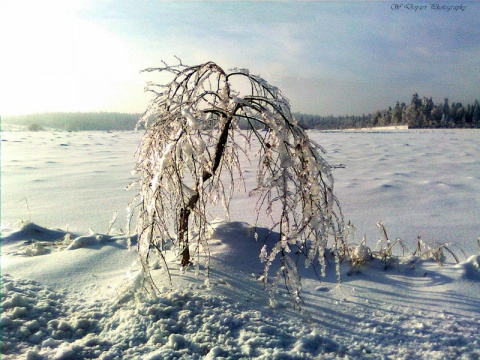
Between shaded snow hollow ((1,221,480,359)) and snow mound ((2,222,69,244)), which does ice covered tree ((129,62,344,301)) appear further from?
snow mound ((2,222,69,244))

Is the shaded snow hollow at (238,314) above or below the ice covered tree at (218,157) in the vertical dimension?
below

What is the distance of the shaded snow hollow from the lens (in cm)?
199

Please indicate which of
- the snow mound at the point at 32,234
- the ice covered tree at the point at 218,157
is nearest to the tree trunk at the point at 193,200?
the ice covered tree at the point at 218,157

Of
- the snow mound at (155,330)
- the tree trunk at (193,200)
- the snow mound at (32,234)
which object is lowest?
the snow mound at (155,330)

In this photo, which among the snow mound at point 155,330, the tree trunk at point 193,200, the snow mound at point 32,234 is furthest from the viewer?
A: the snow mound at point 32,234

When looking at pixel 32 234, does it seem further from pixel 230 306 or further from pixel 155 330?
pixel 230 306

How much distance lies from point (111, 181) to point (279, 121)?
599 centimetres

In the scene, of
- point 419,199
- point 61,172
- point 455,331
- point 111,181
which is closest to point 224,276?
point 455,331

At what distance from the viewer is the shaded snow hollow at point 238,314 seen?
1.99m

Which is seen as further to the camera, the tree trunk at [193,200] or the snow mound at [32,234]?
the snow mound at [32,234]

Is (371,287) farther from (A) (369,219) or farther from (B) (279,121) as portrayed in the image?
(A) (369,219)

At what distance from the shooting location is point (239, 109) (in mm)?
2504

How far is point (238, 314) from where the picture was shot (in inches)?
88.9

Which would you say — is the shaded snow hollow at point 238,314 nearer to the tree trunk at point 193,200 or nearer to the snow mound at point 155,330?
the snow mound at point 155,330
